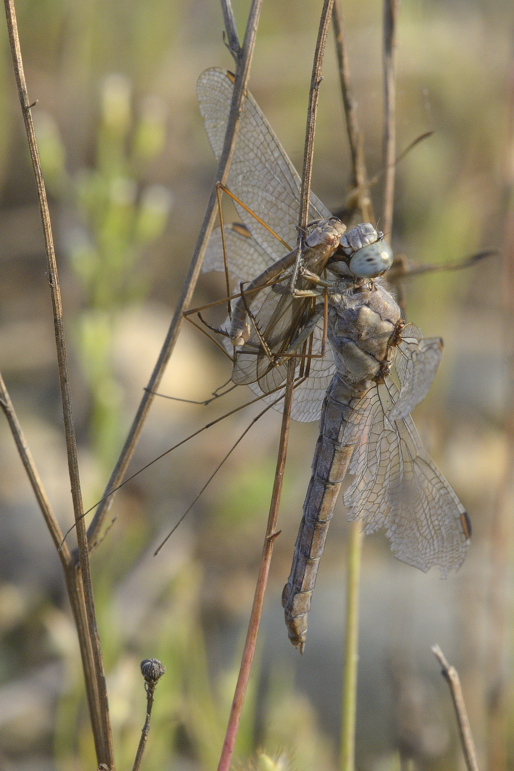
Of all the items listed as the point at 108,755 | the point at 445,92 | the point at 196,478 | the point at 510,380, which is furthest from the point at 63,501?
the point at 445,92

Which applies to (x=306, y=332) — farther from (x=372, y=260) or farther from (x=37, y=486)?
(x=37, y=486)

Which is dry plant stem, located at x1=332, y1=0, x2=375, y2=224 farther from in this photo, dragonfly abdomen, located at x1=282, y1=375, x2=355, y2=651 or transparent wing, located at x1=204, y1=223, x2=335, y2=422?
dragonfly abdomen, located at x1=282, y1=375, x2=355, y2=651

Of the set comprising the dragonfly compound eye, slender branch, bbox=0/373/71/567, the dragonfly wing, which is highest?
the dragonfly wing

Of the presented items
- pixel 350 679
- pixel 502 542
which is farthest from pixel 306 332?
pixel 502 542

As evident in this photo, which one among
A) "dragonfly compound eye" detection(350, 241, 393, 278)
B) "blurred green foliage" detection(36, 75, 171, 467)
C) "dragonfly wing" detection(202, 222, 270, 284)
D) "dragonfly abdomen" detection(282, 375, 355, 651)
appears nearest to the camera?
"dragonfly compound eye" detection(350, 241, 393, 278)

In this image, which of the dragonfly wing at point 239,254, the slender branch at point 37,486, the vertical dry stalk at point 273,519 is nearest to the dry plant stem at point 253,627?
the vertical dry stalk at point 273,519

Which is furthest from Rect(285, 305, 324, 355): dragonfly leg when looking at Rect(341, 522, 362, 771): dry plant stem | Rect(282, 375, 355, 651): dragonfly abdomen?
Rect(341, 522, 362, 771): dry plant stem

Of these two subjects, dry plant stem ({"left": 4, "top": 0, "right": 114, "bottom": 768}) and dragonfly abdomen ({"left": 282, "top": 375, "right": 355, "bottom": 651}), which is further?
dragonfly abdomen ({"left": 282, "top": 375, "right": 355, "bottom": 651})
